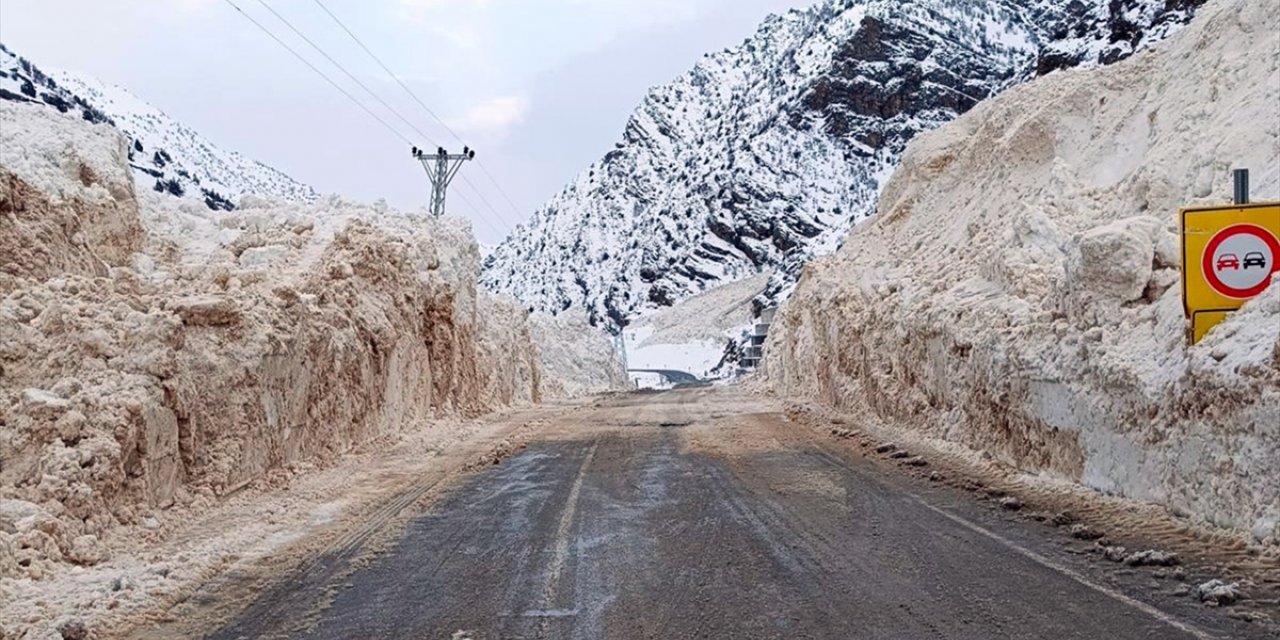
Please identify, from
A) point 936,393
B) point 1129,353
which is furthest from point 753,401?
point 1129,353

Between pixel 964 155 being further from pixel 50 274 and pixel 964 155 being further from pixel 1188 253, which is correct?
pixel 50 274

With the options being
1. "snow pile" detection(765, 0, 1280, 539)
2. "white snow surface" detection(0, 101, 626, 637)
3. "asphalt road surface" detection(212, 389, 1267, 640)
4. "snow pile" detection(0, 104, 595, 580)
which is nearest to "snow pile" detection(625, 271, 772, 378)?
"snow pile" detection(765, 0, 1280, 539)

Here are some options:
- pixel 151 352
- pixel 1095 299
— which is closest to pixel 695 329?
pixel 1095 299

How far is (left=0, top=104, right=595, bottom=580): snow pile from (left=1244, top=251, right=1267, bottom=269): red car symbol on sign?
873 cm

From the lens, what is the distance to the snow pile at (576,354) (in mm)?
43781

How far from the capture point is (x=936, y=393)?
527 inches

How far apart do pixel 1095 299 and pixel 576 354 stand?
3950cm

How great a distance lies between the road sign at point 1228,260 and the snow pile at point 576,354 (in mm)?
31094

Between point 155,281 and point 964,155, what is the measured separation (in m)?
16.2

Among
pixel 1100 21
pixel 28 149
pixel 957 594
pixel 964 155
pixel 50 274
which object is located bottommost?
pixel 957 594

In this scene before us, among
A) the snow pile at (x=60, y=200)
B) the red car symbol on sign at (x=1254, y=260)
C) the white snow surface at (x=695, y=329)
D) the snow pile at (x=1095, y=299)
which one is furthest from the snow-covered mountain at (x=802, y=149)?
the red car symbol on sign at (x=1254, y=260)

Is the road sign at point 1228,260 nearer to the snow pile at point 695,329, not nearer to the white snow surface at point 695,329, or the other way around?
the snow pile at point 695,329

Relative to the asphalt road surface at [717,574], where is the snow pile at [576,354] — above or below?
above

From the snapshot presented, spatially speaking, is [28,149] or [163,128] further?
[163,128]
